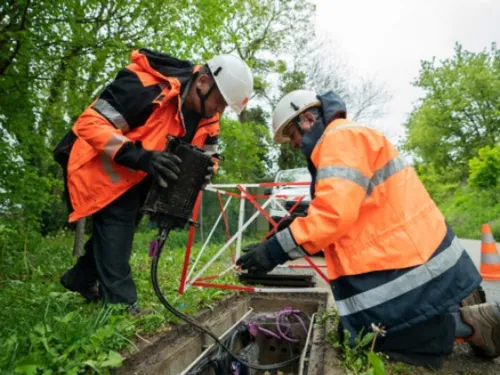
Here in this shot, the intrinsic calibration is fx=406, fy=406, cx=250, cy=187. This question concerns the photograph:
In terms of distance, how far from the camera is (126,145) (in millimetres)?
2533

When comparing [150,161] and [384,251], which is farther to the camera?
[150,161]

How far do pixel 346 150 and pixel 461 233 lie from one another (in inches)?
615

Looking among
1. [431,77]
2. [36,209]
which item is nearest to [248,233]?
[36,209]

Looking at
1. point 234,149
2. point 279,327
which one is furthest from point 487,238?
point 234,149

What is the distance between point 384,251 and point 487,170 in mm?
17703

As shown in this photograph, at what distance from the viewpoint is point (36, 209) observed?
5797 millimetres

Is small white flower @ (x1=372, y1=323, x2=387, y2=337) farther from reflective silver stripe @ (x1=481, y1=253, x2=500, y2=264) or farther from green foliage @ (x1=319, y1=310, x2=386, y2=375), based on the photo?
reflective silver stripe @ (x1=481, y1=253, x2=500, y2=264)

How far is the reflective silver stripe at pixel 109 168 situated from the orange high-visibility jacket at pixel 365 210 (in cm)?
120

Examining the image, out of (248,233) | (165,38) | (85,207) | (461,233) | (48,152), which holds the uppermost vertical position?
(165,38)

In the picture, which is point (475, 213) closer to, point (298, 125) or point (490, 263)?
point (490, 263)

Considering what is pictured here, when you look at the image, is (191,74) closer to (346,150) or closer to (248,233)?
(346,150)

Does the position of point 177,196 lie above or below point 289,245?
above

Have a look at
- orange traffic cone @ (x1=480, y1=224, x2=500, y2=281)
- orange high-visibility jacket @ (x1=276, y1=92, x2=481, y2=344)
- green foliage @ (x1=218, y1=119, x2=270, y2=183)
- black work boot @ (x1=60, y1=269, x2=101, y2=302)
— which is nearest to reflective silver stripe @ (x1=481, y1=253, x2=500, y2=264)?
orange traffic cone @ (x1=480, y1=224, x2=500, y2=281)

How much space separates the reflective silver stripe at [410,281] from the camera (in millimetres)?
2125
